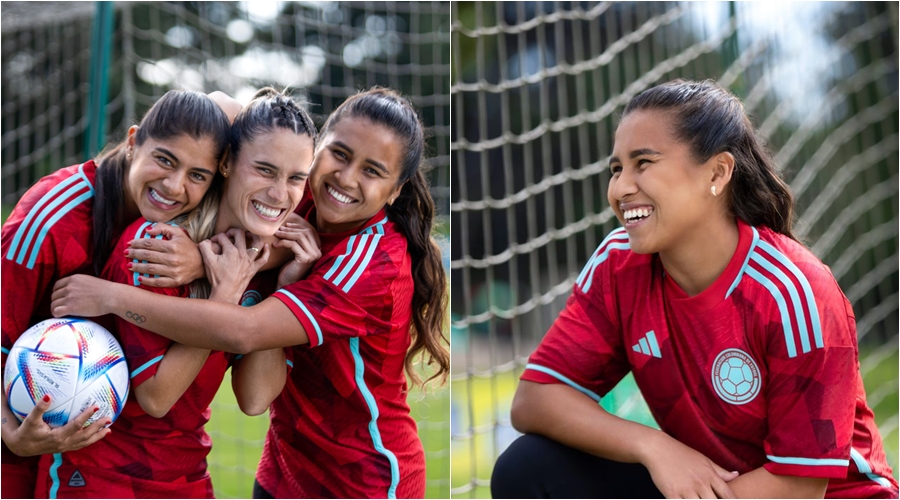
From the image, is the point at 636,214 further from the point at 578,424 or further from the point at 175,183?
the point at 175,183

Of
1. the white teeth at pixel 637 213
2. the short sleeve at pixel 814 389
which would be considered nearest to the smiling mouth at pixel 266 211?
the white teeth at pixel 637 213

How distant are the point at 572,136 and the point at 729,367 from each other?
5.14 meters

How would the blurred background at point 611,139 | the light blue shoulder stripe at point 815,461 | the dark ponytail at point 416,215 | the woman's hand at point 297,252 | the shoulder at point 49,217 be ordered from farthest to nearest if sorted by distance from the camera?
1. the blurred background at point 611,139
2. the dark ponytail at point 416,215
3. the woman's hand at point 297,252
4. the shoulder at point 49,217
5. the light blue shoulder stripe at point 815,461

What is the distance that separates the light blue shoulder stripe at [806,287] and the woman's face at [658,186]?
0.14 metres

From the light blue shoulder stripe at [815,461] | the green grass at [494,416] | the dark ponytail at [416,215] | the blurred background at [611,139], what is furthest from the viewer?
the blurred background at [611,139]

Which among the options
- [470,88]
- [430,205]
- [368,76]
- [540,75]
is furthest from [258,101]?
[368,76]

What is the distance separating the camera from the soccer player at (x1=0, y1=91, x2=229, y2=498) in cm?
159

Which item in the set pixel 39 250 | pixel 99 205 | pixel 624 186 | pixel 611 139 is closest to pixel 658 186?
pixel 624 186

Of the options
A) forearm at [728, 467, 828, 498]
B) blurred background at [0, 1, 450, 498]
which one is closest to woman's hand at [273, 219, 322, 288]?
→ blurred background at [0, 1, 450, 498]

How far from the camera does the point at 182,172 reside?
1596 mm

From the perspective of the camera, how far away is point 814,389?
151 centimetres

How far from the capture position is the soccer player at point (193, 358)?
1.57m

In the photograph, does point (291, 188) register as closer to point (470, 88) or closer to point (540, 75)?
point (470, 88)

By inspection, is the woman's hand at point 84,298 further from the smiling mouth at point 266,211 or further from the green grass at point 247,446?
the green grass at point 247,446
